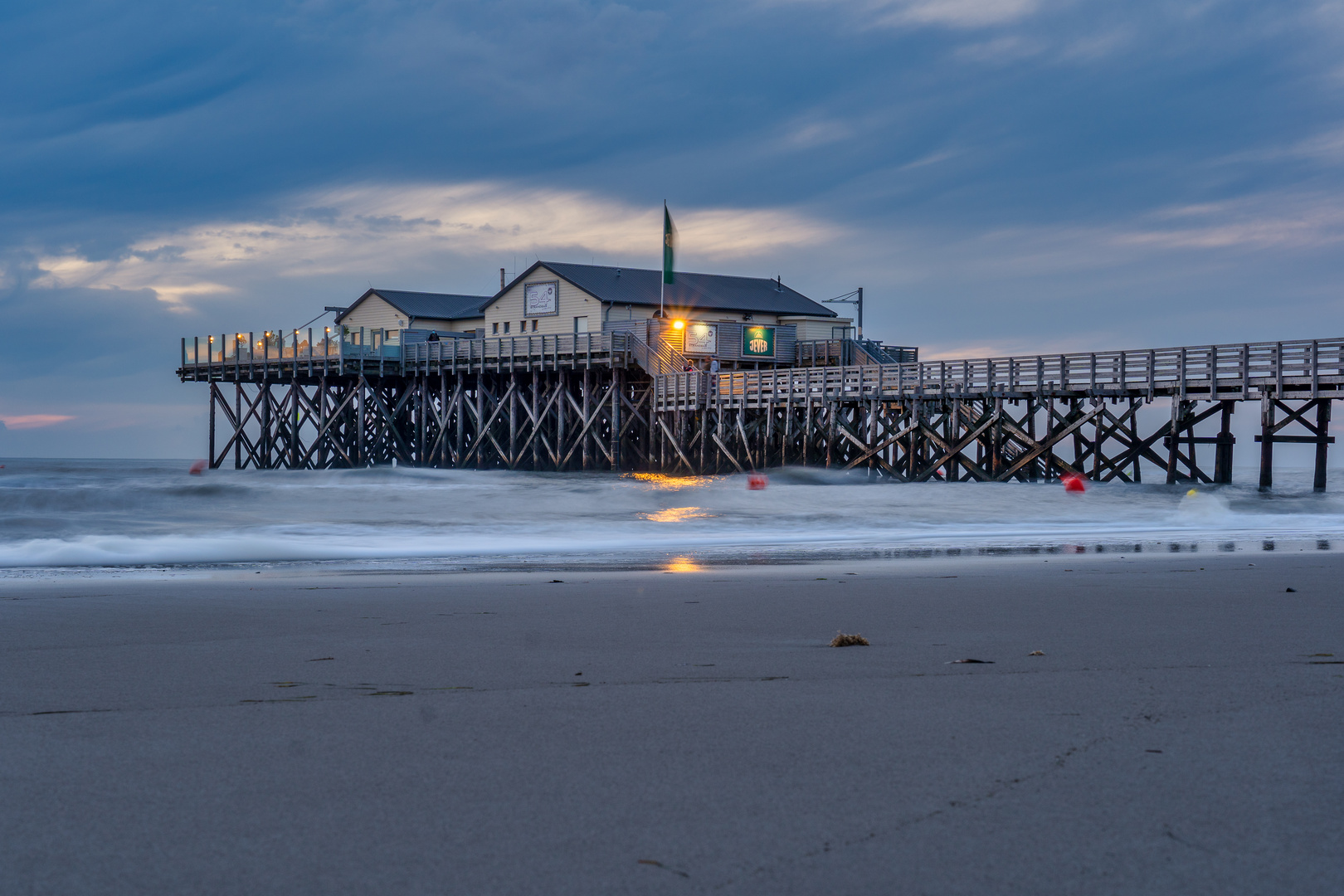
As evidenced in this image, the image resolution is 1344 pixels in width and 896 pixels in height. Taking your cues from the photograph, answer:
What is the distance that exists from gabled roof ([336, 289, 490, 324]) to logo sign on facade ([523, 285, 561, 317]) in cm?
481

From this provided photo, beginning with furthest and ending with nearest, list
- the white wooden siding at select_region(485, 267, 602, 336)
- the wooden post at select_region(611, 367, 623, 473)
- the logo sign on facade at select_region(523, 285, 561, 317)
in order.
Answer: the logo sign on facade at select_region(523, 285, 561, 317)
the white wooden siding at select_region(485, 267, 602, 336)
the wooden post at select_region(611, 367, 623, 473)

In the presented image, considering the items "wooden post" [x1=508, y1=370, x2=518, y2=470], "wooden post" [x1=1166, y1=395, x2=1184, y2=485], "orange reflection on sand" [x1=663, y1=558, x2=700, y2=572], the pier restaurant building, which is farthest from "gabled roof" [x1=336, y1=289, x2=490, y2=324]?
"orange reflection on sand" [x1=663, y1=558, x2=700, y2=572]

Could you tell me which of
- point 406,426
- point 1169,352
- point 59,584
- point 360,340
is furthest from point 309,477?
point 59,584

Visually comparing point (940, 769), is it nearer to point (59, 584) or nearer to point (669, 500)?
point (59, 584)

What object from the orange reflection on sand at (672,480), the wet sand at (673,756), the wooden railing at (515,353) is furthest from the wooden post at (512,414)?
the wet sand at (673,756)

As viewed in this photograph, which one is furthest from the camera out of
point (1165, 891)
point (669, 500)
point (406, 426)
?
point (406, 426)

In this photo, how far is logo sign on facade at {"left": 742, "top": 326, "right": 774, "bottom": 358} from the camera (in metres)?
44.9

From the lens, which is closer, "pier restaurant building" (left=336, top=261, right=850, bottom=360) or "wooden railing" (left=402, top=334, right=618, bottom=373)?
"wooden railing" (left=402, top=334, right=618, bottom=373)

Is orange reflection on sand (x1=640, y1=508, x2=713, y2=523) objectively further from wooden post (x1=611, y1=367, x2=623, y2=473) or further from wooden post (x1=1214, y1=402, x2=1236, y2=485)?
wooden post (x1=611, y1=367, x2=623, y2=473)

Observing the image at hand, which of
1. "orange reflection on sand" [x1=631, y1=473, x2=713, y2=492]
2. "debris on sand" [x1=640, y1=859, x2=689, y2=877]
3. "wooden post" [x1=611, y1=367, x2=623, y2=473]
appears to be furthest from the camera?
"wooden post" [x1=611, y1=367, x2=623, y2=473]

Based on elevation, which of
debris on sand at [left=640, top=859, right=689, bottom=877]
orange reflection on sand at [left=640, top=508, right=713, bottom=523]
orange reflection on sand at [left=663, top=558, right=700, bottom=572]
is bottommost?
orange reflection on sand at [left=640, top=508, right=713, bottom=523]

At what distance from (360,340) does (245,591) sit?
41.4 metres

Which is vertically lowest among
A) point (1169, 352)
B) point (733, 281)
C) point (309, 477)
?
point (309, 477)

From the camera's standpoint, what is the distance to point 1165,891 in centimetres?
212
